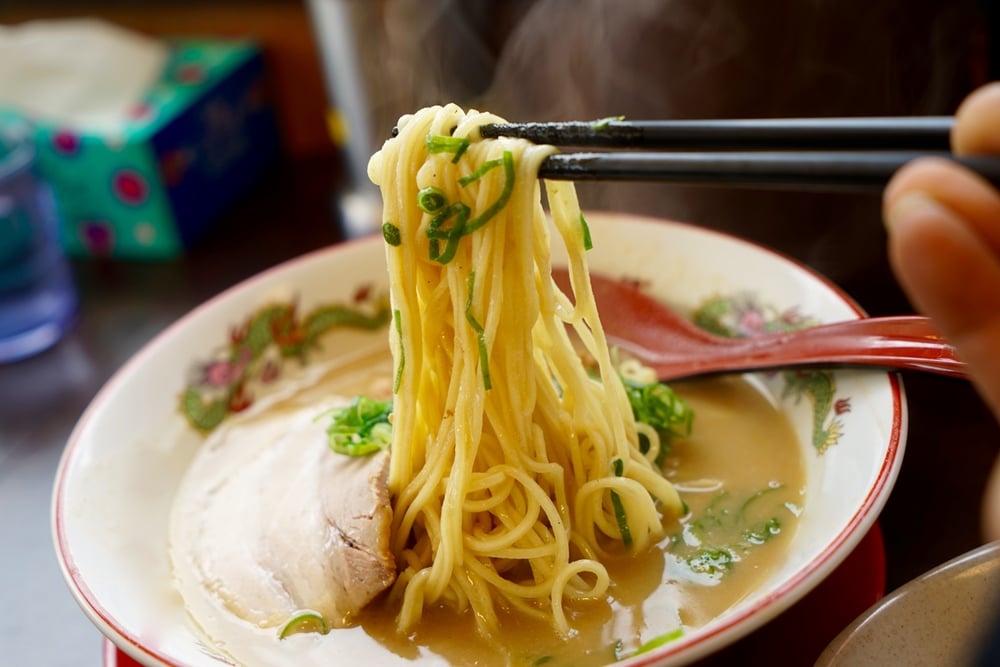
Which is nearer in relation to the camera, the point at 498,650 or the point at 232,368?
the point at 498,650

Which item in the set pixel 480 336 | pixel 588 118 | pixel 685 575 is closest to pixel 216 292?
pixel 588 118

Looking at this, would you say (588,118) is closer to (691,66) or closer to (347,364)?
(691,66)

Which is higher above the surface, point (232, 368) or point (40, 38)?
point (40, 38)

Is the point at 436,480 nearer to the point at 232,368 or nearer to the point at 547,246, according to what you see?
the point at 547,246

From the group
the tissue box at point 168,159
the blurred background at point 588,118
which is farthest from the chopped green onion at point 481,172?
the tissue box at point 168,159

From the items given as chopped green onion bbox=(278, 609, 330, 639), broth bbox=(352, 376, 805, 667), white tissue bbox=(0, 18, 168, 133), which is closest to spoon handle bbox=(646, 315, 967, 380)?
broth bbox=(352, 376, 805, 667)

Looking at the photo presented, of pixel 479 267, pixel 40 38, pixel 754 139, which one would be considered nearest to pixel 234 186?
pixel 40 38
